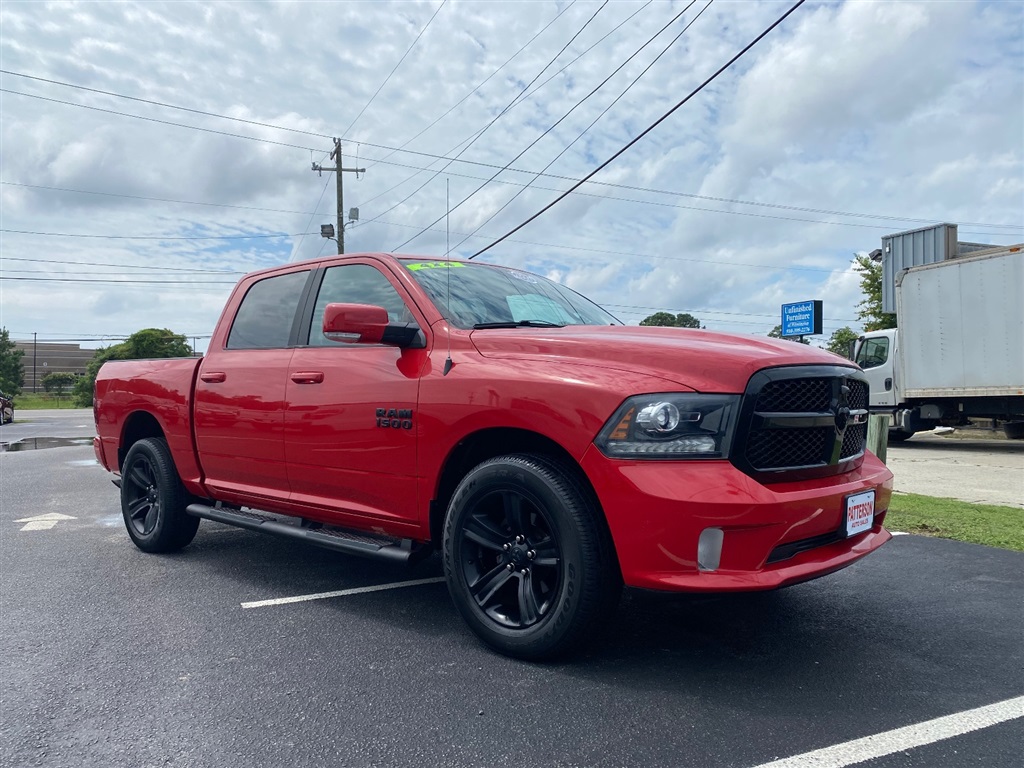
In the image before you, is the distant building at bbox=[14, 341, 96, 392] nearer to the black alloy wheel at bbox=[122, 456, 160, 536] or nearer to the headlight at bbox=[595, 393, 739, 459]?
the black alloy wheel at bbox=[122, 456, 160, 536]

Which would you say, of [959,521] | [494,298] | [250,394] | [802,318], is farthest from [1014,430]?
[250,394]

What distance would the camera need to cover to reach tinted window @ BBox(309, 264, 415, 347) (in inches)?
164

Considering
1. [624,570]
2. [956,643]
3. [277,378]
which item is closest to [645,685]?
[624,570]

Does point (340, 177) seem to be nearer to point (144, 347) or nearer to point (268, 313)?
point (268, 313)

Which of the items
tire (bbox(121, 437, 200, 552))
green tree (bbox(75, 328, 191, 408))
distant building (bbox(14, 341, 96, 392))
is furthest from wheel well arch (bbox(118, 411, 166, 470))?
Result: distant building (bbox(14, 341, 96, 392))

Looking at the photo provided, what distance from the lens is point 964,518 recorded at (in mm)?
6832

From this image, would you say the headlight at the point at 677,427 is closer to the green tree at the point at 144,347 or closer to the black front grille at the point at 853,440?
the black front grille at the point at 853,440

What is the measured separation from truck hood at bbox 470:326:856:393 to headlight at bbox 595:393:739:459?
0.22 ft

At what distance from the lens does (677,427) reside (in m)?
2.99

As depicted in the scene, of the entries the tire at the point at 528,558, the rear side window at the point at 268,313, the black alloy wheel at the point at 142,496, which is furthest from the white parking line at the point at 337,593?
the black alloy wheel at the point at 142,496

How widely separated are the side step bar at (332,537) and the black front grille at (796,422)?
168 cm

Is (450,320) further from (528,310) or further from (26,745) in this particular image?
(26,745)

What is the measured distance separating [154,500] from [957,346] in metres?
14.3

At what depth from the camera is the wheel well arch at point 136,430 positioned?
19.2 feet
